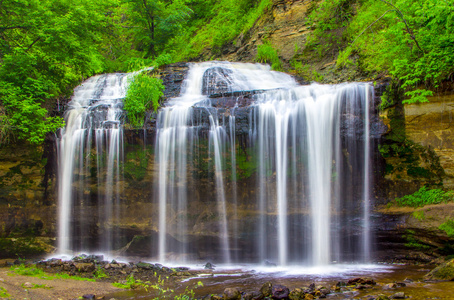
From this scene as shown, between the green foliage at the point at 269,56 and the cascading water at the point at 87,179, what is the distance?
339 inches

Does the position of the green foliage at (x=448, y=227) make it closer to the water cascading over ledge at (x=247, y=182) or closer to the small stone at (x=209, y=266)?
the water cascading over ledge at (x=247, y=182)

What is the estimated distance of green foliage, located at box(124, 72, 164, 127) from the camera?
11562mm

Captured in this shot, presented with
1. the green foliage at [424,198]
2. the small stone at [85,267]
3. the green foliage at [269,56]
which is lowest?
the small stone at [85,267]

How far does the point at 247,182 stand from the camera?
11234 mm

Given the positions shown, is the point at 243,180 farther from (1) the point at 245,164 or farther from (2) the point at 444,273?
(2) the point at 444,273

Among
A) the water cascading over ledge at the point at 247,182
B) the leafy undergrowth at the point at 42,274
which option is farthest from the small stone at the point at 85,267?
the water cascading over ledge at the point at 247,182

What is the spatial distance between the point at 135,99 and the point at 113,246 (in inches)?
208

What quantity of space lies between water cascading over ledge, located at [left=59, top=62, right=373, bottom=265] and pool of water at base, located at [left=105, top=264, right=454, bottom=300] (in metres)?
0.97

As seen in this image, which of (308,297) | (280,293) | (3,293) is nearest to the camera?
(3,293)

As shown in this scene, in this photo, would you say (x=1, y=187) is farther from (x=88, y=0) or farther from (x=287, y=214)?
(x=287, y=214)

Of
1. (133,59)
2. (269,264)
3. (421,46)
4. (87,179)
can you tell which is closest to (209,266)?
(269,264)

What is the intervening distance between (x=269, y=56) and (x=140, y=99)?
8186mm

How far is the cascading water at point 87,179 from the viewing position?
37.8 feet

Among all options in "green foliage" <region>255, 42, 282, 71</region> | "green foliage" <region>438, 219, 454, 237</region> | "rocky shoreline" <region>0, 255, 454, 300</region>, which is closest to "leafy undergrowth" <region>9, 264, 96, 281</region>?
"rocky shoreline" <region>0, 255, 454, 300</region>
